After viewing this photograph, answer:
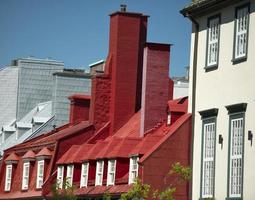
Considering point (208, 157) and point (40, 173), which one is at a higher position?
point (40, 173)

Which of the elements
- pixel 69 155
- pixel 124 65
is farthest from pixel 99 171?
pixel 124 65

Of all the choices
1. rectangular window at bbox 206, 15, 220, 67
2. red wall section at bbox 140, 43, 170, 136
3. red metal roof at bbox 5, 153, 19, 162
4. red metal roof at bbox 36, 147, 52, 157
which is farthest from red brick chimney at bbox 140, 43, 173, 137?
red metal roof at bbox 5, 153, 19, 162

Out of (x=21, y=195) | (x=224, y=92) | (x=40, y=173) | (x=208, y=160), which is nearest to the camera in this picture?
(x=224, y=92)

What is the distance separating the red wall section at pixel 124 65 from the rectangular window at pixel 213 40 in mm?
19154

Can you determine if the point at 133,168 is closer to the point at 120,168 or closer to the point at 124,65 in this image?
the point at 120,168

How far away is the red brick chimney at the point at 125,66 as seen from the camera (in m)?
71.2

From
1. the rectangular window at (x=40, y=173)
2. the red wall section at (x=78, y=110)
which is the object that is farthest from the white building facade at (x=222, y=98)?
the red wall section at (x=78, y=110)

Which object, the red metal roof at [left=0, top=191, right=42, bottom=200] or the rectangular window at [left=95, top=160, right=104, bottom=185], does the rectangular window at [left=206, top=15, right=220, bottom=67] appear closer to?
the rectangular window at [left=95, top=160, right=104, bottom=185]

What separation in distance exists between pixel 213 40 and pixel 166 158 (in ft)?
21.5

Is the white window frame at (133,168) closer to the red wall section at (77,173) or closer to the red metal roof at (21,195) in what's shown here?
the red wall section at (77,173)

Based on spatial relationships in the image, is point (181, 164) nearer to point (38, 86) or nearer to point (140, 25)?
point (140, 25)

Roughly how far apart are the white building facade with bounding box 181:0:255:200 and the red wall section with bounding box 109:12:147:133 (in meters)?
17.0

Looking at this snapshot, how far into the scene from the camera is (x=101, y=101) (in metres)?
71.7

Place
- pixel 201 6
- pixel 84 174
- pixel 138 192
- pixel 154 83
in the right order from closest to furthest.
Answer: pixel 138 192
pixel 201 6
pixel 154 83
pixel 84 174
